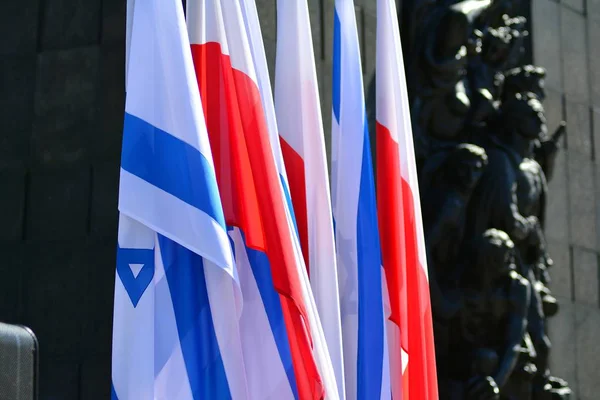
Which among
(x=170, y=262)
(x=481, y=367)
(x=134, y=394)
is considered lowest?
(x=481, y=367)

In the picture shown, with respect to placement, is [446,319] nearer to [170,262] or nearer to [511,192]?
[511,192]

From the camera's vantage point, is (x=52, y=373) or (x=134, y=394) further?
(x=52, y=373)

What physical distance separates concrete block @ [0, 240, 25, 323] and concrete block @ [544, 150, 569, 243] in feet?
17.8

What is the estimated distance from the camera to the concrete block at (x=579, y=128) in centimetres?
1430

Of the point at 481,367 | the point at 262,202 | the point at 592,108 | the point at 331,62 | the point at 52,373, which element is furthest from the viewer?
the point at 592,108

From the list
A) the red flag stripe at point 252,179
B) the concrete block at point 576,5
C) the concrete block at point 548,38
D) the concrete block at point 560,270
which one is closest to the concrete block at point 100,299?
the red flag stripe at point 252,179

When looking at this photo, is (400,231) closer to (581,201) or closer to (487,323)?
(487,323)

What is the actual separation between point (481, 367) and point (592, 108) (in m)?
3.92

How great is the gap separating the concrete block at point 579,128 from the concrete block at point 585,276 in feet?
3.45

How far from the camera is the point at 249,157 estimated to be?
28.9 ft

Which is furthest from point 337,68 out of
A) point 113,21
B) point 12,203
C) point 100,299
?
point 12,203

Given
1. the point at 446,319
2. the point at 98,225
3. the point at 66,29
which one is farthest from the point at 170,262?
the point at 446,319

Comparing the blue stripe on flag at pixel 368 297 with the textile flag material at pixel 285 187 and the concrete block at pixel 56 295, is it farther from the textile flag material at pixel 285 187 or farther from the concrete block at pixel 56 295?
the concrete block at pixel 56 295

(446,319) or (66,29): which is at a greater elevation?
(66,29)
